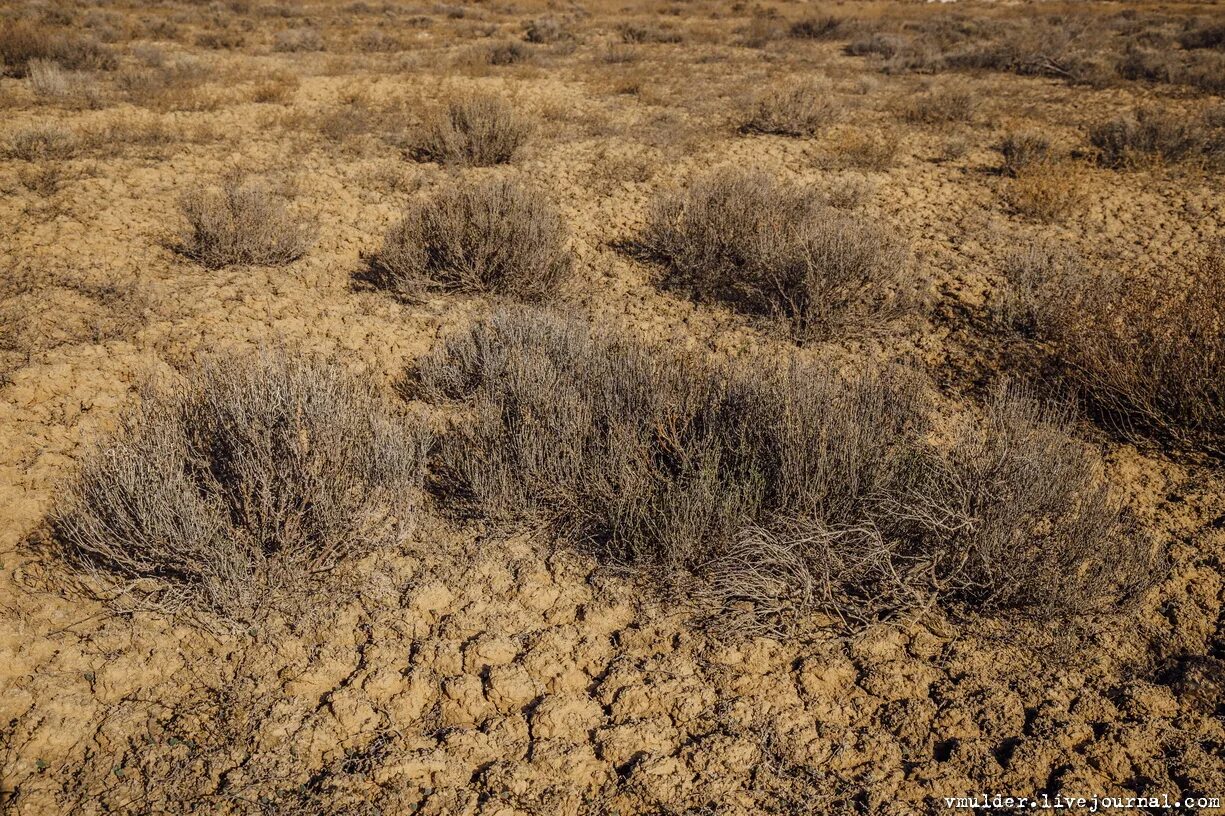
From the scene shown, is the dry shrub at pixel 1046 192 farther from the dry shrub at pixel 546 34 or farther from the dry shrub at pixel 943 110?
the dry shrub at pixel 546 34

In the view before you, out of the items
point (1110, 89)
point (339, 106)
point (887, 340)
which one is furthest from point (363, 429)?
point (1110, 89)

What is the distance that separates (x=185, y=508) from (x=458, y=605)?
961 mm

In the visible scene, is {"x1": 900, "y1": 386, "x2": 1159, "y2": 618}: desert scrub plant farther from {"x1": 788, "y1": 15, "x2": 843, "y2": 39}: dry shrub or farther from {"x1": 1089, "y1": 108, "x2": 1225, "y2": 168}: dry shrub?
{"x1": 788, "y1": 15, "x2": 843, "y2": 39}: dry shrub

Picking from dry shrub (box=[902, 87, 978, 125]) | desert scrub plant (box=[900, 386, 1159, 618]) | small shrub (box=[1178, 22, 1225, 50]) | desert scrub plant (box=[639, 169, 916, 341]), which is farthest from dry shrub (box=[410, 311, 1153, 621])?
small shrub (box=[1178, 22, 1225, 50])

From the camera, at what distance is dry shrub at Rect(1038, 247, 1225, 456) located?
9.92 feet

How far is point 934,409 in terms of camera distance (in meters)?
3.50

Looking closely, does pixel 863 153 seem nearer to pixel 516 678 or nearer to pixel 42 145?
pixel 516 678

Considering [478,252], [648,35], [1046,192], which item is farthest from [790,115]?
[648,35]

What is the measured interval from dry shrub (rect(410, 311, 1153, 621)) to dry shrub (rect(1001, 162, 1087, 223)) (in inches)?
137

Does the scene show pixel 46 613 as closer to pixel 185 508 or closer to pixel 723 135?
pixel 185 508

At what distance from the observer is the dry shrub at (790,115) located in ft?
25.7

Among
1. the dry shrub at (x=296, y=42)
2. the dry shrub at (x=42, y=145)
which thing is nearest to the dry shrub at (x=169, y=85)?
the dry shrub at (x=42, y=145)

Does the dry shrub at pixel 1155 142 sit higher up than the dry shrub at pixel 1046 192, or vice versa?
the dry shrub at pixel 1155 142

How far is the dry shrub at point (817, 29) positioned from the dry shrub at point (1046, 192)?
38.2 ft
